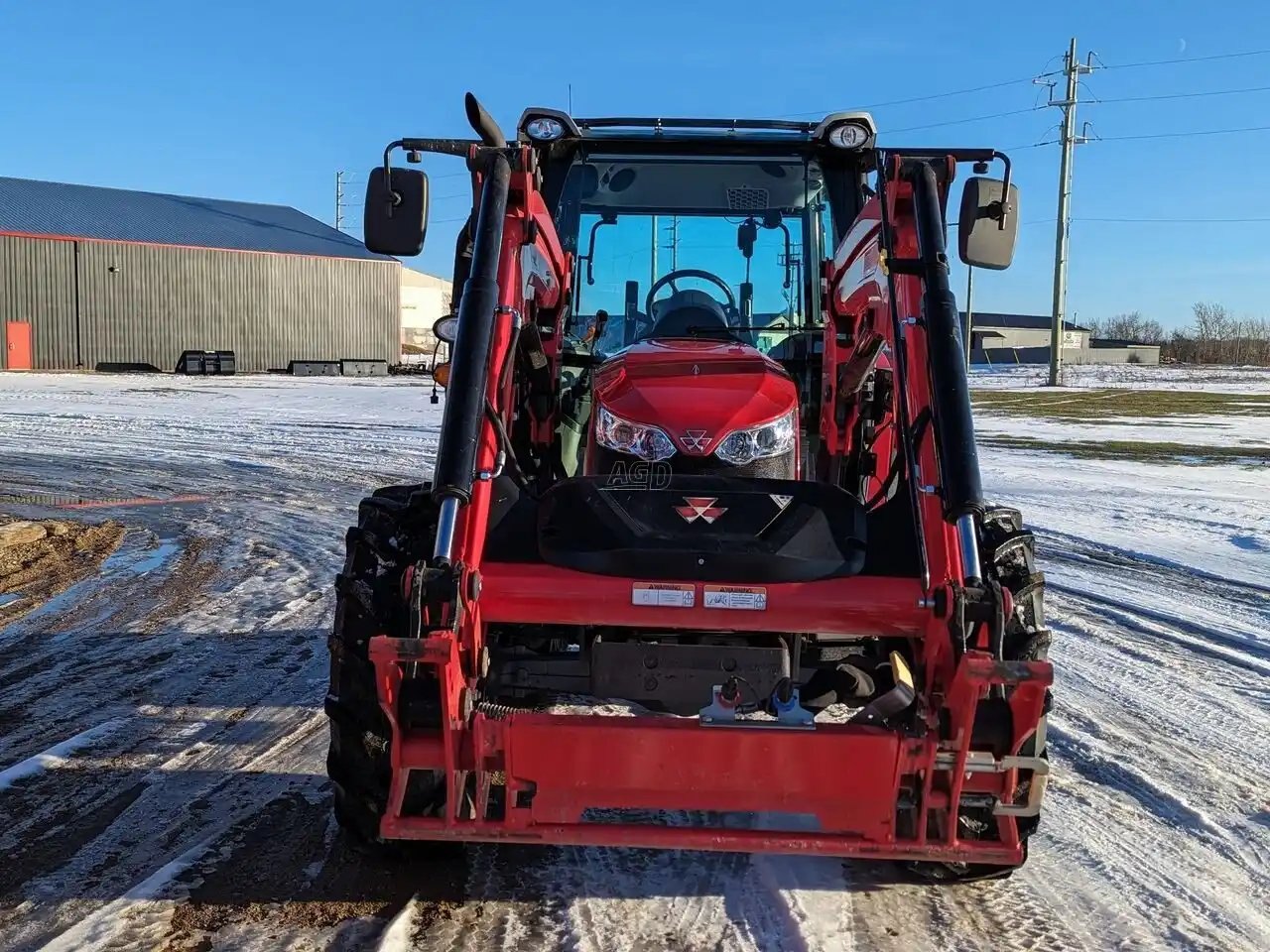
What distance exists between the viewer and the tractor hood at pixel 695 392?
3.44m

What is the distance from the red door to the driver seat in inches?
1438

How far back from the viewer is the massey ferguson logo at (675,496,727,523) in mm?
3004

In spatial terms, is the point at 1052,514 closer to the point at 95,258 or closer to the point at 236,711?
the point at 236,711

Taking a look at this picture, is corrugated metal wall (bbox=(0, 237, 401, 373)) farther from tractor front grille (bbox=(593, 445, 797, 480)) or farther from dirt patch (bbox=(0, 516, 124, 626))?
tractor front grille (bbox=(593, 445, 797, 480))

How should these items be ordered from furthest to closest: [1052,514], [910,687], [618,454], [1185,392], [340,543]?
[1185,392] < [1052,514] < [340,543] < [618,454] < [910,687]

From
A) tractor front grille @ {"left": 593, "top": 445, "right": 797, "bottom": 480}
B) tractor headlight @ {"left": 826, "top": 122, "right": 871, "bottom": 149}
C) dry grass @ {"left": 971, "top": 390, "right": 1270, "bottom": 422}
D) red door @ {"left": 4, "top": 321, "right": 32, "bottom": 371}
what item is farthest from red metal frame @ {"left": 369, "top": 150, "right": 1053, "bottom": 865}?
red door @ {"left": 4, "top": 321, "right": 32, "bottom": 371}

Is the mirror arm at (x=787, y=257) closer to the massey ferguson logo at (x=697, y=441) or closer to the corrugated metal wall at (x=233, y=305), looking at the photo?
the massey ferguson logo at (x=697, y=441)

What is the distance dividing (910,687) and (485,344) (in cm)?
146

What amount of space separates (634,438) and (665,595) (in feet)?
2.49

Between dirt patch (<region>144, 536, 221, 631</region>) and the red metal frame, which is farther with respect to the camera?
dirt patch (<region>144, 536, 221, 631</region>)

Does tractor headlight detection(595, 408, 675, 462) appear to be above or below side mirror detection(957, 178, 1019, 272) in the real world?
below

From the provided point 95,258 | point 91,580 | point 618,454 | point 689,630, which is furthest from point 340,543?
point 95,258

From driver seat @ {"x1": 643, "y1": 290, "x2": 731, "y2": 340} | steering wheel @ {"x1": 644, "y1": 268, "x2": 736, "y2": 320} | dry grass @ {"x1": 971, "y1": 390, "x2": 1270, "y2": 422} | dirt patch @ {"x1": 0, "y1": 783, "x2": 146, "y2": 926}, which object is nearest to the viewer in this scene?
dirt patch @ {"x1": 0, "y1": 783, "x2": 146, "y2": 926}

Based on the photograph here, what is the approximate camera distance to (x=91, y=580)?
6570mm
